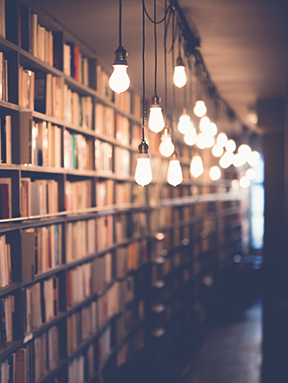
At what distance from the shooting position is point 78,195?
10.6ft

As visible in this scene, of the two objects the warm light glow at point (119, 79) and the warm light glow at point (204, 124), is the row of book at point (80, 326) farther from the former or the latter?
the warm light glow at point (119, 79)

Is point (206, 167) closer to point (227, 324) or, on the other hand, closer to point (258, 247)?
point (227, 324)

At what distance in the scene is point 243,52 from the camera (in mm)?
3635

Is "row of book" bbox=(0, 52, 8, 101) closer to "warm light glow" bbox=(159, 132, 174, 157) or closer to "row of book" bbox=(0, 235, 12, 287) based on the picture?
"row of book" bbox=(0, 235, 12, 287)

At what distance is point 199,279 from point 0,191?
5363mm

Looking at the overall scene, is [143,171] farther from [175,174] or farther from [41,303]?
[41,303]

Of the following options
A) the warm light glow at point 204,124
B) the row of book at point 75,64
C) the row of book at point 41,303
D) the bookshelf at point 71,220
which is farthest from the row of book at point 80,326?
the row of book at point 75,64

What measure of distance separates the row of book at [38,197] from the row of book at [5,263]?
0.21 metres

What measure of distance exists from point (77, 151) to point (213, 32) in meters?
1.29

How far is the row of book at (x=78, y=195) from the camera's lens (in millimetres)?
3061

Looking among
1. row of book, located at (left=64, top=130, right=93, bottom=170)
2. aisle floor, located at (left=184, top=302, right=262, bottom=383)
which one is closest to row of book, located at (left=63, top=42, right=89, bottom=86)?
row of book, located at (left=64, top=130, right=93, bottom=170)

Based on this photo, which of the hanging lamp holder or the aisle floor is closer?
the hanging lamp holder

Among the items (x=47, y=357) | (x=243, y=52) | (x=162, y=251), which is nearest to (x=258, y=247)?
(x=162, y=251)

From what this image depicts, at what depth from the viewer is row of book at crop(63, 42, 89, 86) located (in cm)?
301
